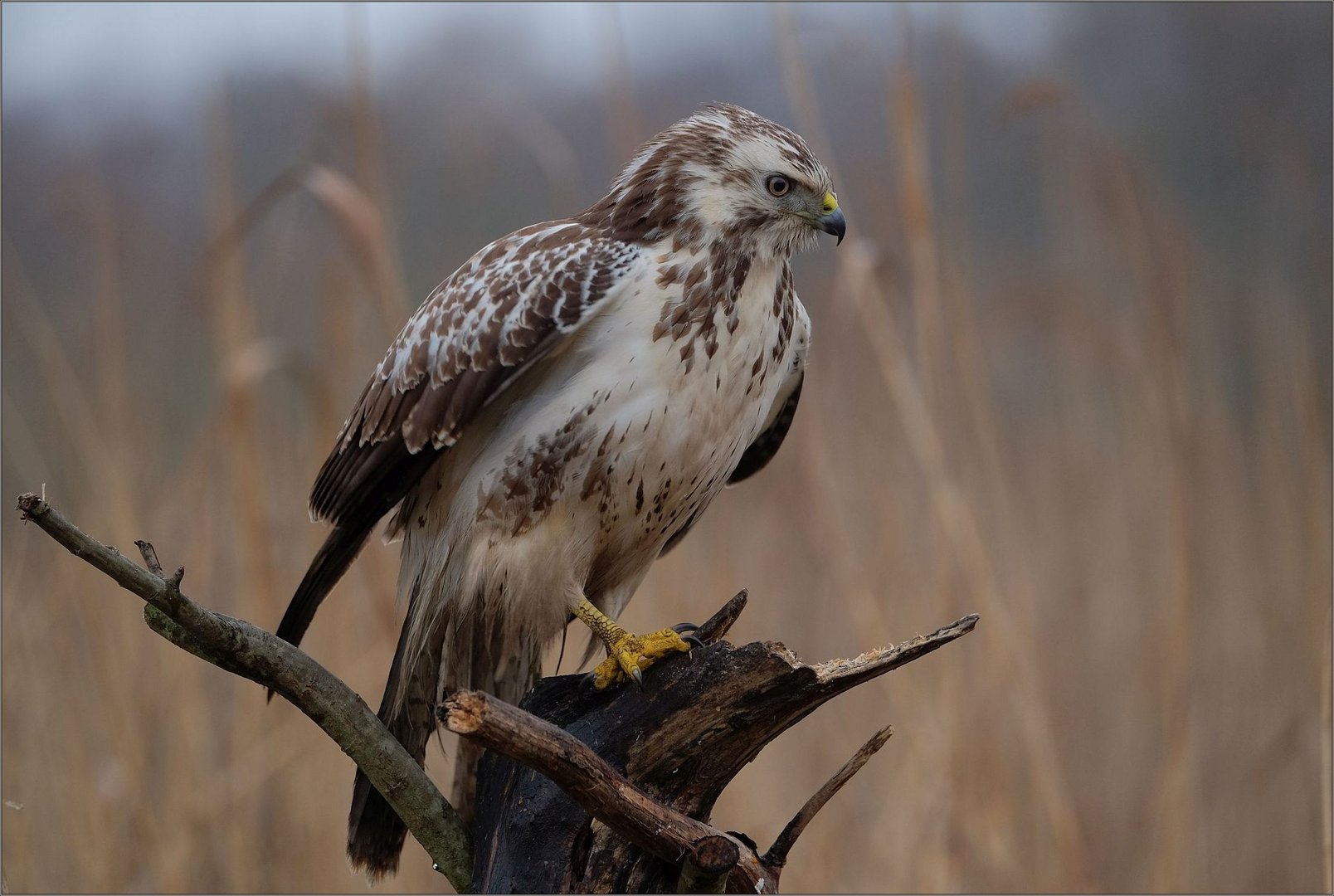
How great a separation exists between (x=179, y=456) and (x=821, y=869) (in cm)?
208

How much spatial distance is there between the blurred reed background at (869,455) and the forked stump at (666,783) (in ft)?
2.00

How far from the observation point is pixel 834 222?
64.6 inches

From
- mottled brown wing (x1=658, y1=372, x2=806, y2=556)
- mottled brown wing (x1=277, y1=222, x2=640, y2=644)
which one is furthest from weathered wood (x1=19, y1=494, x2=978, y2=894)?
mottled brown wing (x1=658, y1=372, x2=806, y2=556)

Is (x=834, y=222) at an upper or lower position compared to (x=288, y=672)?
upper

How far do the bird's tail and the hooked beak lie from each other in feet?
2.57

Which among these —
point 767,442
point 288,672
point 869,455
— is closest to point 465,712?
point 288,672

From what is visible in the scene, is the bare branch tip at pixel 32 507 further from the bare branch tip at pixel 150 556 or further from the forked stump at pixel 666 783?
the forked stump at pixel 666 783

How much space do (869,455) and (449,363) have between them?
1.40 meters

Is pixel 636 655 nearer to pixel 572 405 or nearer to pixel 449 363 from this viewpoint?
pixel 572 405

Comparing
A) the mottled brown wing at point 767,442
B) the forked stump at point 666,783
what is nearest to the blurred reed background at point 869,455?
the mottled brown wing at point 767,442

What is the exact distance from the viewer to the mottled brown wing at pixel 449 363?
1.52 metres

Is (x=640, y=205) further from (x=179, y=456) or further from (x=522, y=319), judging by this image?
(x=179, y=456)

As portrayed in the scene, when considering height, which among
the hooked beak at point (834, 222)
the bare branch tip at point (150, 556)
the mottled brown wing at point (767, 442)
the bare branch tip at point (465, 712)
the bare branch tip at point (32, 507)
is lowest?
the bare branch tip at point (465, 712)

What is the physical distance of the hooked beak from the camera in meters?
1.64
